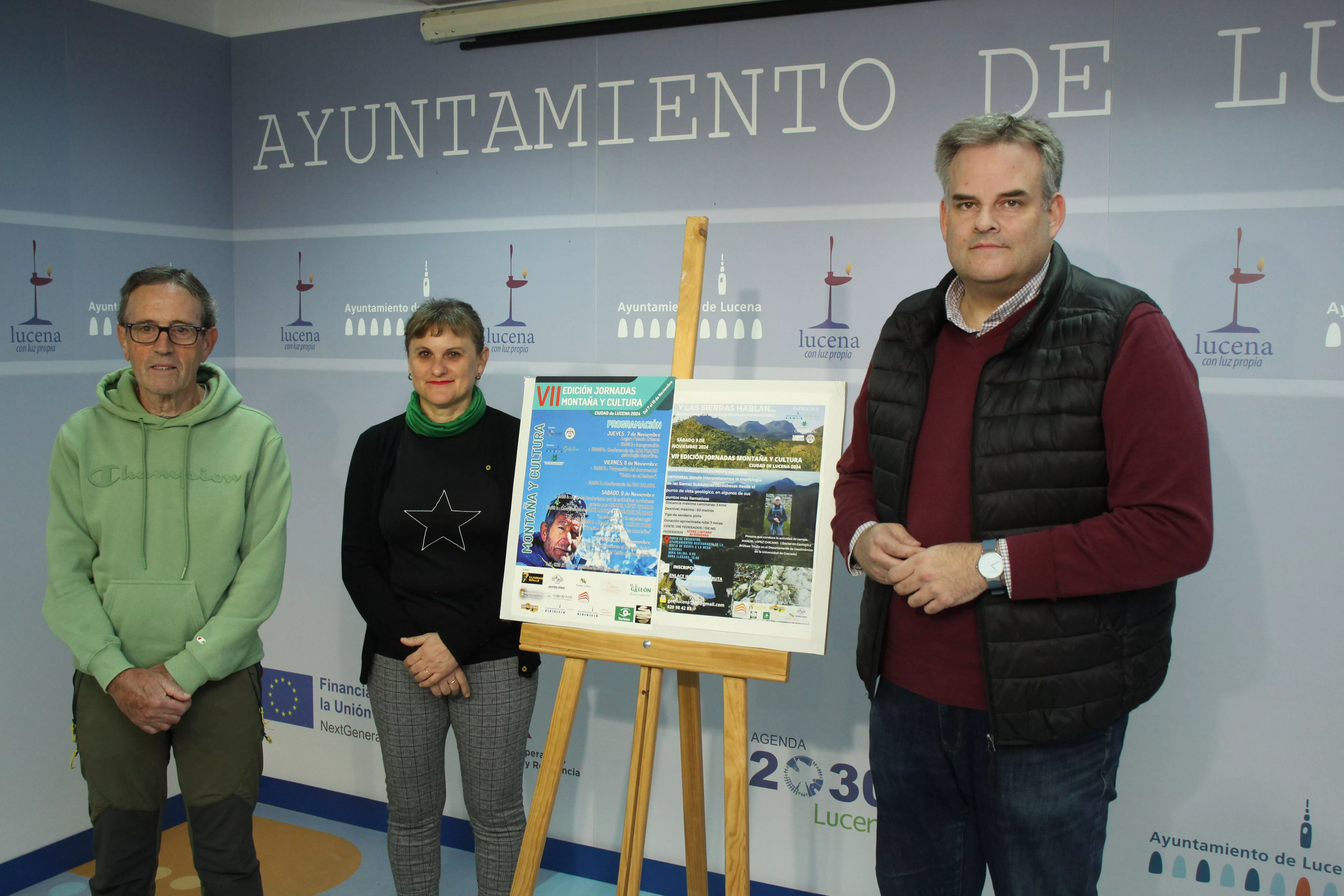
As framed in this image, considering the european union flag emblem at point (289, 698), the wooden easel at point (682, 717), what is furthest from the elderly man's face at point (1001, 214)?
the european union flag emblem at point (289, 698)

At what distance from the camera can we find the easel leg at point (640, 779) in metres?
2.17

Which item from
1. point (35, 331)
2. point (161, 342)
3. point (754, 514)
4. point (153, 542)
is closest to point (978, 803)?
point (754, 514)

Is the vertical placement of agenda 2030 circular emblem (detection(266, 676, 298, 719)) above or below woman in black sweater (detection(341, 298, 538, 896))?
below

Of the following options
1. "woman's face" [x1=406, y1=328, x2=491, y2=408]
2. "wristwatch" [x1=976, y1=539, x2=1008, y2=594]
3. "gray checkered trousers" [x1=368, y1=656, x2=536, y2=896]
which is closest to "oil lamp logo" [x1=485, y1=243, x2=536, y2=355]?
"woman's face" [x1=406, y1=328, x2=491, y2=408]

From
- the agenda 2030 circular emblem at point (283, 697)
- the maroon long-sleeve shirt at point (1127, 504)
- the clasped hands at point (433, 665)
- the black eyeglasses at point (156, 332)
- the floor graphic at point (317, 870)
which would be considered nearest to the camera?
the maroon long-sleeve shirt at point (1127, 504)

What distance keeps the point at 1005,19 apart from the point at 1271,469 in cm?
136

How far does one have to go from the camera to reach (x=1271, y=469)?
244 cm

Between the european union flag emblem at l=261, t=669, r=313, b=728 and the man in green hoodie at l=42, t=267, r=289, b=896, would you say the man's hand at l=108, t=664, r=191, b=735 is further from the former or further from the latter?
the european union flag emblem at l=261, t=669, r=313, b=728

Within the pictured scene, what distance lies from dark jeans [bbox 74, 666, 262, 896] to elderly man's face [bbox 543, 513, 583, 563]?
2.57ft

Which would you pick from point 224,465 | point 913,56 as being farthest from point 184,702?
point 913,56

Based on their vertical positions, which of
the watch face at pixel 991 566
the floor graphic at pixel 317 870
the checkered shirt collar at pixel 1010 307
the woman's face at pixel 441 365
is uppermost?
the checkered shirt collar at pixel 1010 307

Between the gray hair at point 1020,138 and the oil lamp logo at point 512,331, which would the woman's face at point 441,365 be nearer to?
the oil lamp logo at point 512,331

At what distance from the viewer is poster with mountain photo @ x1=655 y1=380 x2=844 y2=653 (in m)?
2.01

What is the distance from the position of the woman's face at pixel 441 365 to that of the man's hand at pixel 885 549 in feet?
3.43
